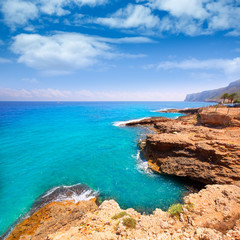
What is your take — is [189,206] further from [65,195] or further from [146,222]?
[65,195]

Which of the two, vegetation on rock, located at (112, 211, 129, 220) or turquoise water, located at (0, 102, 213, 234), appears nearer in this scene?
vegetation on rock, located at (112, 211, 129, 220)

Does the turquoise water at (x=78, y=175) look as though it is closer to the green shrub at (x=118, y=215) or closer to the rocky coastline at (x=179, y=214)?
the rocky coastline at (x=179, y=214)

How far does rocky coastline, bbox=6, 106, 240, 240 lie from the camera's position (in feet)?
22.2

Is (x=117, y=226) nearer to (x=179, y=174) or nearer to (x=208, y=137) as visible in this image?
(x=179, y=174)

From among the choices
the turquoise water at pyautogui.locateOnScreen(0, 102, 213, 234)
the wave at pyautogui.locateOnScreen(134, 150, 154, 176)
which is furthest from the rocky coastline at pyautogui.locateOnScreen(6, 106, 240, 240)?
the turquoise water at pyautogui.locateOnScreen(0, 102, 213, 234)

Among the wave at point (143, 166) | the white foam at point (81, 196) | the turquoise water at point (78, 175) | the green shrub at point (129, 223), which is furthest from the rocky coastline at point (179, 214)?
the turquoise water at point (78, 175)

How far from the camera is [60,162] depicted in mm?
20250

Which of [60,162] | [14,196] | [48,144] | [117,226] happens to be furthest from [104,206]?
[48,144]

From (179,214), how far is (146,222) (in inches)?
99.8

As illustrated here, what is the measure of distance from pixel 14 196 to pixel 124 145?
62.8 ft

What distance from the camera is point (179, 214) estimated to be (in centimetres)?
820

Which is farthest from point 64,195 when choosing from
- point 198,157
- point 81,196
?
point 198,157

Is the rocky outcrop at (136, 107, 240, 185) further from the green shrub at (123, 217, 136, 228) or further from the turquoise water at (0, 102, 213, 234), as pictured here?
the green shrub at (123, 217, 136, 228)

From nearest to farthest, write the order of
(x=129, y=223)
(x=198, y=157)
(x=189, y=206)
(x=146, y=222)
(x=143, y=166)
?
(x=129, y=223), (x=146, y=222), (x=189, y=206), (x=198, y=157), (x=143, y=166)
